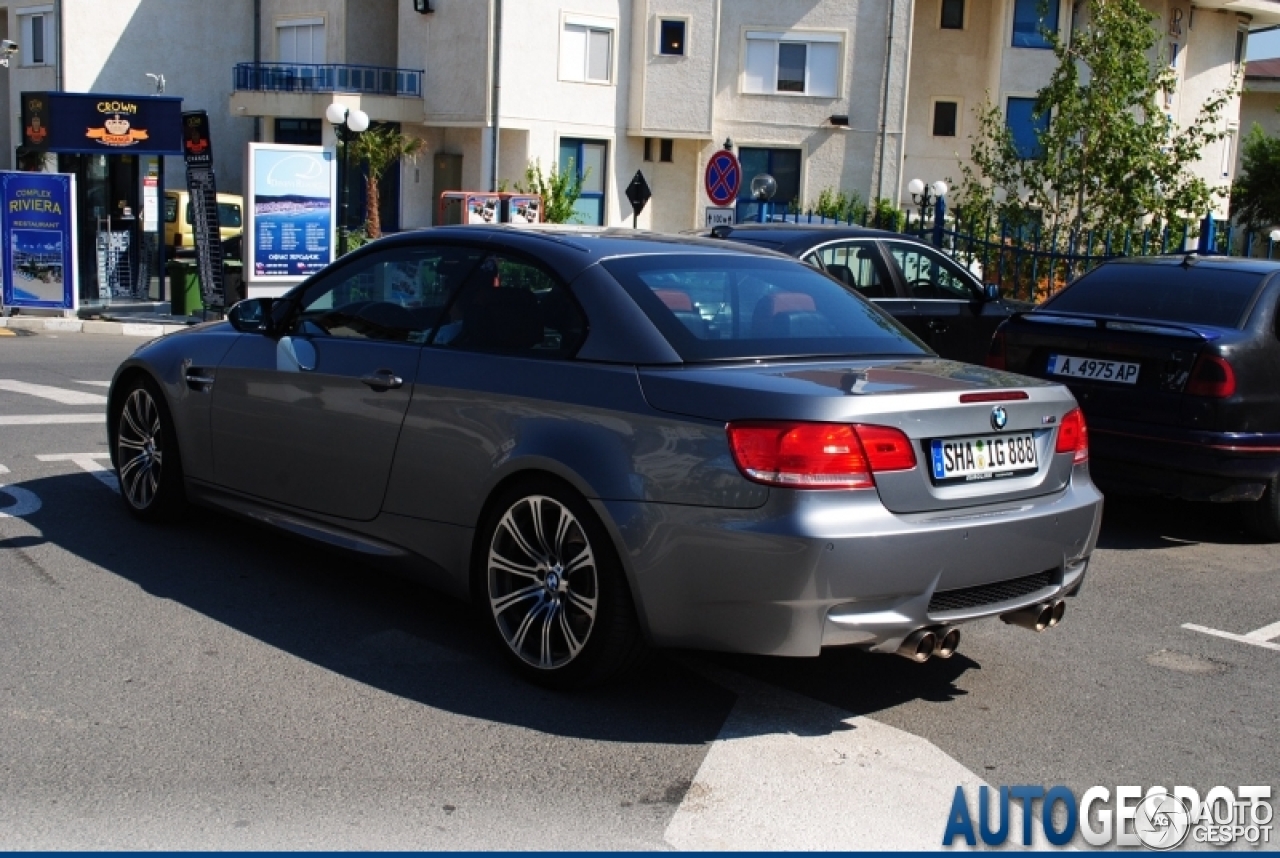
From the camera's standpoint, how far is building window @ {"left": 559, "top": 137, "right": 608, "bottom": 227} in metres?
39.7

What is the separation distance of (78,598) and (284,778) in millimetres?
2210

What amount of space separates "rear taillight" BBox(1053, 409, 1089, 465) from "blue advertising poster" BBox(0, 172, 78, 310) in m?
18.4

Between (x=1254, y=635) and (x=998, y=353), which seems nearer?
(x=1254, y=635)

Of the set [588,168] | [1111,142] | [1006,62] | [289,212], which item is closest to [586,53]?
[588,168]

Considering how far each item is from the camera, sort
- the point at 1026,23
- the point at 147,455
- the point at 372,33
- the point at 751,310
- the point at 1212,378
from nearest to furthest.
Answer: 1. the point at 751,310
2. the point at 147,455
3. the point at 1212,378
4. the point at 372,33
5. the point at 1026,23

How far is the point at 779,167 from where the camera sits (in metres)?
41.8

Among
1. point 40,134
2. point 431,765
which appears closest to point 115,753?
point 431,765

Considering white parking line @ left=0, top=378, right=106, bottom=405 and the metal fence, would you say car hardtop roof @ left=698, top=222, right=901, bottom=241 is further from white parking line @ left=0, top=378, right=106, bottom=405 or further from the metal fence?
white parking line @ left=0, top=378, right=106, bottom=405

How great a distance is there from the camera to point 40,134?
23812mm

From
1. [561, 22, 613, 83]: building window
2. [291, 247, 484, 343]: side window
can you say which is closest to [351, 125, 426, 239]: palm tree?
[561, 22, 613, 83]: building window

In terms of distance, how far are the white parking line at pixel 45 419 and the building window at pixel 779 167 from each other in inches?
1262

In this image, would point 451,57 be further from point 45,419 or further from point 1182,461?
point 1182,461

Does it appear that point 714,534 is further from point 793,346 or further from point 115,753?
point 115,753

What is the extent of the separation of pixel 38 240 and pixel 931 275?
14.6 metres
